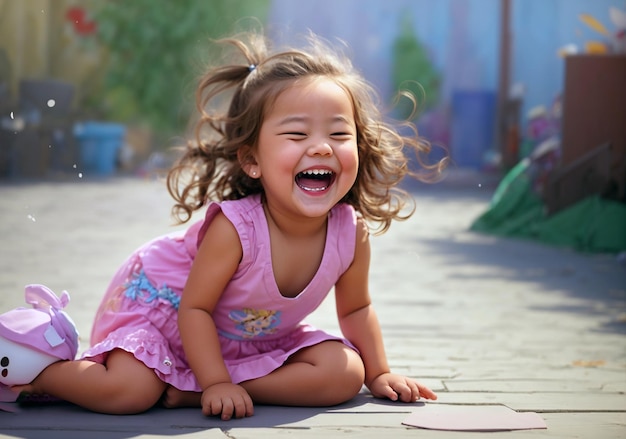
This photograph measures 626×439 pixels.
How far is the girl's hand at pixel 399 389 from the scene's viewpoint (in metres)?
2.17

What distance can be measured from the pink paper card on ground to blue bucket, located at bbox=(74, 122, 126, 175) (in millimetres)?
11969

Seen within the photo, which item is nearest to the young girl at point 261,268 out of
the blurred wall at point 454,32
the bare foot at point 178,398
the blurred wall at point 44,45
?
the bare foot at point 178,398

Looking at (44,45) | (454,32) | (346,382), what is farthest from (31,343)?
(454,32)

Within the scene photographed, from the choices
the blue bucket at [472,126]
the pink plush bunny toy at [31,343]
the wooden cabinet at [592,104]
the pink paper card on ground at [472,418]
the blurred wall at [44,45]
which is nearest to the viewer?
the pink paper card on ground at [472,418]

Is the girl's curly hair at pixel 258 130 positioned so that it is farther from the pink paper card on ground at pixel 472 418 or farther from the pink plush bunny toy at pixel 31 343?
the pink paper card on ground at pixel 472 418

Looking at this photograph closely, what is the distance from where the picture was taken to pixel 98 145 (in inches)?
542

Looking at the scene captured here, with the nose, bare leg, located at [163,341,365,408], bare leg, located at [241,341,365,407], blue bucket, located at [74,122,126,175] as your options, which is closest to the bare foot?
bare leg, located at [163,341,365,408]

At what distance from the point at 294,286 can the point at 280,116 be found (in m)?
0.42

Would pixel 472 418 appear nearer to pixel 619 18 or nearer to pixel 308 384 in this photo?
pixel 308 384

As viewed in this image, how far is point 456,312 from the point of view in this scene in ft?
12.3

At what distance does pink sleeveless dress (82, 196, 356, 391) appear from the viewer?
7.04 feet

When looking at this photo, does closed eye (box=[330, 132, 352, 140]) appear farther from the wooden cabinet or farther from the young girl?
the wooden cabinet

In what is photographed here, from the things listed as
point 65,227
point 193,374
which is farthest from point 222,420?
point 65,227

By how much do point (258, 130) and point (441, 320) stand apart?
61.7 inches
